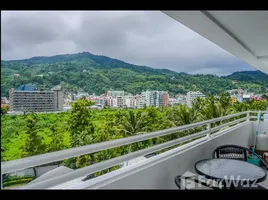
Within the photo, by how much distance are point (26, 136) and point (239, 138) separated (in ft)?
25.3

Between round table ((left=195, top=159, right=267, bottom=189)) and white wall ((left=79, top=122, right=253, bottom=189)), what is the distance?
0.82 ft

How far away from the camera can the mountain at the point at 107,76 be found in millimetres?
4380

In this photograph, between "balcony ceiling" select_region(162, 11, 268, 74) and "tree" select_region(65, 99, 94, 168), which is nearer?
"balcony ceiling" select_region(162, 11, 268, 74)

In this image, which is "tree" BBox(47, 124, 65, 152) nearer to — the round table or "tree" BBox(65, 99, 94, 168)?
"tree" BBox(65, 99, 94, 168)

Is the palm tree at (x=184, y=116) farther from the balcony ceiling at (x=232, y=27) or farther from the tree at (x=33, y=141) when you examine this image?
the balcony ceiling at (x=232, y=27)

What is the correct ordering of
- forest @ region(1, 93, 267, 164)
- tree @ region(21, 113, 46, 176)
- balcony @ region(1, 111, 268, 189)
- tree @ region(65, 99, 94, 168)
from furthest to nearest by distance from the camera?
forest @ region(1, 93, 267, 164) < tree @ region(65, 99, 94, 168) < tree @ region(21, 113, 46, 176) < balcony @ region(1, 111, 268, 189)

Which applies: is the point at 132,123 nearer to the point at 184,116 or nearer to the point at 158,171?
the point at 184,116

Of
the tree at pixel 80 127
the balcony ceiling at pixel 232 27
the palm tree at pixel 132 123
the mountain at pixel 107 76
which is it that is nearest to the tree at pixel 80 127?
the tree at pixel 80 127

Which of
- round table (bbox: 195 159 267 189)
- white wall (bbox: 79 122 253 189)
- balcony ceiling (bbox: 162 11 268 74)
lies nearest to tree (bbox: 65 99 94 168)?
balcony ceiling (bbox: 162 11 268 74)

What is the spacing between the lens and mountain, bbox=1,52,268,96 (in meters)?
4.38
